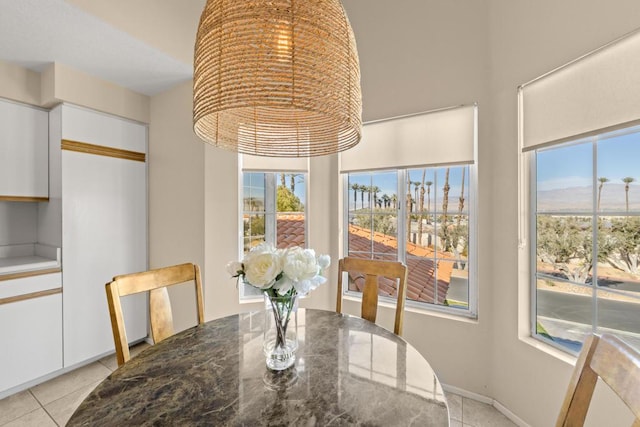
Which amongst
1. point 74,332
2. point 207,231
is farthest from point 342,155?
point 74,332

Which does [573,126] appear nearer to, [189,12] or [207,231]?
[207,231]

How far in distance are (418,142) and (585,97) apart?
1009mm

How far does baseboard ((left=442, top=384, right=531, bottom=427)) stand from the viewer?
73.9 inches

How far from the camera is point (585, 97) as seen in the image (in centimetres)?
155

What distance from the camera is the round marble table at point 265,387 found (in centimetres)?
81

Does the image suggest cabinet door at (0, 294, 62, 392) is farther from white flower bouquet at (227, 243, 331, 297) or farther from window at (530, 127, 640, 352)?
window at (530, 127, 640, 352)

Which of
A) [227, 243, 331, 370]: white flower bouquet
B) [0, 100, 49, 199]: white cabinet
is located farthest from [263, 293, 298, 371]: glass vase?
[0, 100, 49, 199]: white cabinet

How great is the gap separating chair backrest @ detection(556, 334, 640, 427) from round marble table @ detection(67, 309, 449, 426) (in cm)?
32

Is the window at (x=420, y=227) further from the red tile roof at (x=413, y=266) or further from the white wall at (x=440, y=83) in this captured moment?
the white wall at (x=440, y=83)

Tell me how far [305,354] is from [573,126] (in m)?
1.87

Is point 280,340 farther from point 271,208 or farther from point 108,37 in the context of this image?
point 108,37

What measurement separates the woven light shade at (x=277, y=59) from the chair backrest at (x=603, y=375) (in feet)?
2.96

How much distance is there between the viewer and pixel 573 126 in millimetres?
1607

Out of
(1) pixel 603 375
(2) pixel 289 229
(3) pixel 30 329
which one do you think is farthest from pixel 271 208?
(1) pixel 603 375
